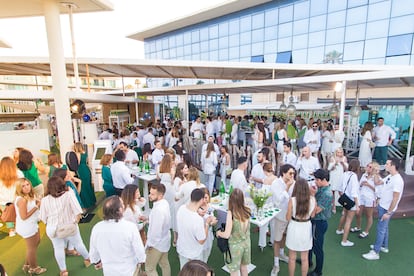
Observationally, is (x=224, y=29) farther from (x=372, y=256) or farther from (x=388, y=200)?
(x=372, y=256)

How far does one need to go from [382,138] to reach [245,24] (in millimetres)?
21979

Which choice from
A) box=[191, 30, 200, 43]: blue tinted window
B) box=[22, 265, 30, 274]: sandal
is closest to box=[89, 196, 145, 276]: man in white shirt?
box=[22, 265, 30, 274]: sandal

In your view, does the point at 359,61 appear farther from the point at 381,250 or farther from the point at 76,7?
the point at 76,7

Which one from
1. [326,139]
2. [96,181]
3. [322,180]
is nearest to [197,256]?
[322,180]

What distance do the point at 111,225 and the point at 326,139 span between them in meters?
7.75

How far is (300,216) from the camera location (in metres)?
3.12

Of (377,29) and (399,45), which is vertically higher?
(377,29)

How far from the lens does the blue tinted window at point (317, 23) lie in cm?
2012

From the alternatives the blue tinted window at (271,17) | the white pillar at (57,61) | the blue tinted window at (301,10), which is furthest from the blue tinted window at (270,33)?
the white pillar at (57,61)

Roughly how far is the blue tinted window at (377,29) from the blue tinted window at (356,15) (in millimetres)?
734

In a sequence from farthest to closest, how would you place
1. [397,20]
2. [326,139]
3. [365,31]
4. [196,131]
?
[365,31]
[397,20]
[196,131]
[326,139]

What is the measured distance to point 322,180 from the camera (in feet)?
11.0

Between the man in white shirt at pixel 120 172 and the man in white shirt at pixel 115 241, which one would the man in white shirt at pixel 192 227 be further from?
the man in white shirt at pixel 120 172

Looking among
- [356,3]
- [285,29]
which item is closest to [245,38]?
[285,29]
